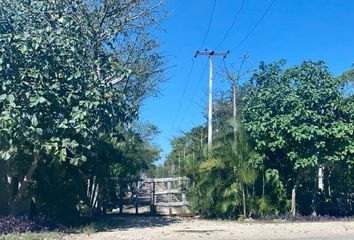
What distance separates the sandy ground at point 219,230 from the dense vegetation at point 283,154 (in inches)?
53.0

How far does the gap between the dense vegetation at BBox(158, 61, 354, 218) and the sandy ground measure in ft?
4.42

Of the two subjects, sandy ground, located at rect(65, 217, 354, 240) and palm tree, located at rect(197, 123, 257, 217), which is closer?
sandy ground, located at rect(65, 217, 354, 240)

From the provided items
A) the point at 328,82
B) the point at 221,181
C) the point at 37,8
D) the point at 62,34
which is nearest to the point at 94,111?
the point at 62,34

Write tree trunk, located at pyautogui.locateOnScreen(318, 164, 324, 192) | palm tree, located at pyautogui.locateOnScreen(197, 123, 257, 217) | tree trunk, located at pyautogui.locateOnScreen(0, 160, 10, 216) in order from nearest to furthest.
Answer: tree trunk, located at pyautogui.locateOnScreen(0, 160, 10, 216), palm tree, located at pyautogui.locateOnScreen(197, 123, 257, 217), tree trunk, located at pyautogui.locateOnScreen(318, 164, 324, 192)

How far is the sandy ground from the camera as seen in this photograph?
12133 millimetres

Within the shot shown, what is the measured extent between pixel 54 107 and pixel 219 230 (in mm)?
5934

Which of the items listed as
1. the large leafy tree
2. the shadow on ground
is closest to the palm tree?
the large leafy tree

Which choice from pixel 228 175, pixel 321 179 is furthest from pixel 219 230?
pixel 321 179

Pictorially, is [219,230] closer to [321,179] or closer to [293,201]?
[293,201]

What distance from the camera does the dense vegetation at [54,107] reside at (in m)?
11.3

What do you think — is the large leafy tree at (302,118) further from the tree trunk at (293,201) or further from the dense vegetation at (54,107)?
the dense vegetation at (54,107)

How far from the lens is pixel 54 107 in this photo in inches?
458

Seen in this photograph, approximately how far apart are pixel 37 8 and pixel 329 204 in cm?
1235

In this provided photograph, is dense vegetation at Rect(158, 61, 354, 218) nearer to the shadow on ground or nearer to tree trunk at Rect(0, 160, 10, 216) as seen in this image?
the shadow on ground
